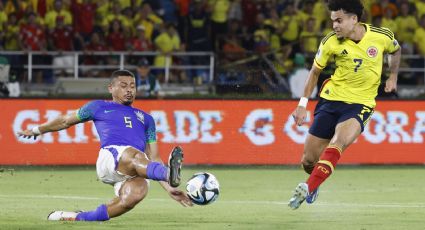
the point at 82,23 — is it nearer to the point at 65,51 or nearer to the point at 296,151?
the point at 65,51

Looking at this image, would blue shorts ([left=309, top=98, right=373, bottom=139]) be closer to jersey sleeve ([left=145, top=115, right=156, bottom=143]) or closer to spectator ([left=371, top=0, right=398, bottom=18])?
jersey sleeve ([left=145, top=115, right=156, bottom=143])

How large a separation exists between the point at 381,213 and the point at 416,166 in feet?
24.3

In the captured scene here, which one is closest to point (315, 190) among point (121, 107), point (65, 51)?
point (121, 107)

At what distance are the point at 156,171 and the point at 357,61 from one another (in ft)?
9.12

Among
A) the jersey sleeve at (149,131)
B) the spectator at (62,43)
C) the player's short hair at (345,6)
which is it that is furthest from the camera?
the spectator at (62,43)

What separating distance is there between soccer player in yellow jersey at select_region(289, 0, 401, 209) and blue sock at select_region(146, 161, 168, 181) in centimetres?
184

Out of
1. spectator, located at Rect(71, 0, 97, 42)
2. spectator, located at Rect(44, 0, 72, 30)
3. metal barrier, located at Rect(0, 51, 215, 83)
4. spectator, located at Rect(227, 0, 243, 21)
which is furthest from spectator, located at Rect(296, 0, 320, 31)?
spectator, located at Rect(44, 0, 72, 30)

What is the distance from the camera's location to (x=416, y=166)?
19.4 m

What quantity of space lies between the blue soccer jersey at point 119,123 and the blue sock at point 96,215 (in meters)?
0.64

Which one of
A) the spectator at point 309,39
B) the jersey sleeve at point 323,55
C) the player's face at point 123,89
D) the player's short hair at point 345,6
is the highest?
the player's short hair at point 345,6

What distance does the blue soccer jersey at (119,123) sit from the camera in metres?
10.9

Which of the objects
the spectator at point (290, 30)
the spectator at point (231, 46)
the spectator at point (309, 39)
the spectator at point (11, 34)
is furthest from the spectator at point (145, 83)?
the spectator at point (290, 30)

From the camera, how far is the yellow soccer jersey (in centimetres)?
1171

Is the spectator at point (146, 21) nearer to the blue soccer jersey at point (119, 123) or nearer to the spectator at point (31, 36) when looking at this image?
the spectator at point (31, 36)
